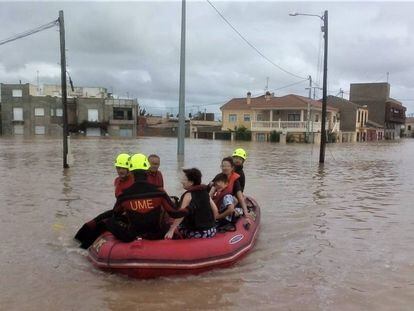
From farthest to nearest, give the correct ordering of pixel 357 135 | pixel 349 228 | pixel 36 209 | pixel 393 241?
pixel 357 135, pixel 36 209, pixel 349 228, pixel 393 241

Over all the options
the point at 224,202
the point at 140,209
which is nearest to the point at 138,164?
the point at 140,209

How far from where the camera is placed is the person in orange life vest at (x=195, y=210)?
6.61m

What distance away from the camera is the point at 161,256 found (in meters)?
6.05

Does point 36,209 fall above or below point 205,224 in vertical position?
below

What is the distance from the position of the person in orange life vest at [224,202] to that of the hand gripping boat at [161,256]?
3.29 ft

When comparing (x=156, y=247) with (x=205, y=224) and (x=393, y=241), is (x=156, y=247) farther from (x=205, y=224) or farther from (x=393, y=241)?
(x=393, y=241)

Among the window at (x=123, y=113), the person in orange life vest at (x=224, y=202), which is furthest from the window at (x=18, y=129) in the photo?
the person in orange life vest at (x=224, y=202)

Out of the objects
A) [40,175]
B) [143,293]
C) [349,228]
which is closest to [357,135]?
[40,175]

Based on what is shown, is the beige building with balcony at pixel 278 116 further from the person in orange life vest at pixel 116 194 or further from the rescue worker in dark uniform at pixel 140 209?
the rescue worker in dark uniform at pixel 140 209

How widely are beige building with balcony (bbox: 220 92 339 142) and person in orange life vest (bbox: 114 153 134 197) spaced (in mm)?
46130

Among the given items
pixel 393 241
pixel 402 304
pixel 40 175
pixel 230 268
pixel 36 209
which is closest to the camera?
pixel 402 304

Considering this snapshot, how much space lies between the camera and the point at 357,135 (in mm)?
70375

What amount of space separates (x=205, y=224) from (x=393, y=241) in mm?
3722

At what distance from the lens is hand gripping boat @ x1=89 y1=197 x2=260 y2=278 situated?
239 inches
